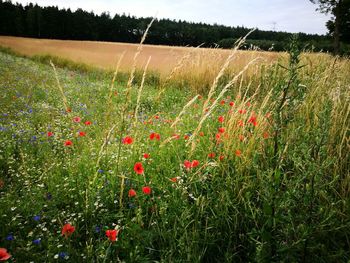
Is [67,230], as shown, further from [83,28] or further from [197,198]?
[83,28]

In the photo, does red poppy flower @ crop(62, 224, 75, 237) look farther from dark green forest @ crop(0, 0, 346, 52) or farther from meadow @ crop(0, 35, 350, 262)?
dark green forest @ crop(0, 0, 346, 52)

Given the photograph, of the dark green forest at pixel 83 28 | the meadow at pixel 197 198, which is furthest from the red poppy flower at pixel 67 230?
the dark green forest at pixel 83 28

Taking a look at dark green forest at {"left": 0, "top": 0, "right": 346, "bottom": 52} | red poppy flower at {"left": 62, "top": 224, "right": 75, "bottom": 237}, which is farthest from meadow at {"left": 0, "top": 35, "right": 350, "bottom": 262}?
dark green forest at {"left": 0, "top": 0, "right": 346, "bottom": 52}

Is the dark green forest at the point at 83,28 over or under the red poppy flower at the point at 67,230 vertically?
over

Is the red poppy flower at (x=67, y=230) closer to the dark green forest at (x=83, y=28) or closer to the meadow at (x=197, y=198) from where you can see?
the meadow at (x=197, y=198)

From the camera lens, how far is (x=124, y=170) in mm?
2555

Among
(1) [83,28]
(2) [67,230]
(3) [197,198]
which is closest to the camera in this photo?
(2) [67,230]

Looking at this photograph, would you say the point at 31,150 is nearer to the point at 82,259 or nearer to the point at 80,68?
the point at 82,259

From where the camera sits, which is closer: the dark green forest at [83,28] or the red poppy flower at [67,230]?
the red poppy flower at [67,230]

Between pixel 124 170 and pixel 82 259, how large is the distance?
0.97 m

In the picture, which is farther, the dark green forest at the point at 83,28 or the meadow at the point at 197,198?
the dark green forest at the point at 83,28

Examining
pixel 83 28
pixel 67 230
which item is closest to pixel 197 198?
pixel 67 230

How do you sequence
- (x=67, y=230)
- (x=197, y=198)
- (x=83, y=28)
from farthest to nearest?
(x=83, y=28)
(x=197, y=198)
(x=67, y=230)

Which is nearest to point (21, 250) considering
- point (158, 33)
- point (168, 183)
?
point (168, 183)
